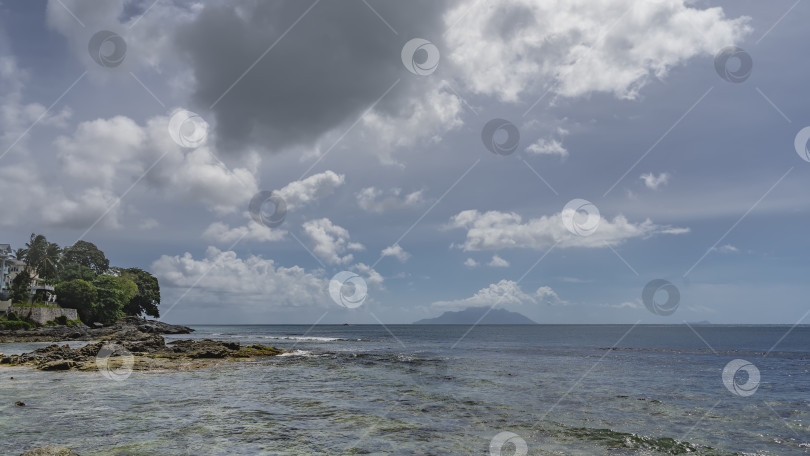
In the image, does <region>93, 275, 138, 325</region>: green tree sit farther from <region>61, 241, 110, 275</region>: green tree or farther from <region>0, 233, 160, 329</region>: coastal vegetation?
<region>61, 241, 110, 275</region>: green tree

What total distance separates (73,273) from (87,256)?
76.2ft

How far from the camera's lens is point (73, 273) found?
4648 inches

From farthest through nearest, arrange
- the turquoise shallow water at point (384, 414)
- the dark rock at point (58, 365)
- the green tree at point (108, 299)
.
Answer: the green tree at point (108, 299) < the dark rock at point (58, 365) < the turquoise shallow water at point (384, 414)

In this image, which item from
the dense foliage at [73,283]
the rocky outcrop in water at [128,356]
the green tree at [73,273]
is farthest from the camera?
the green tree at [73,273]

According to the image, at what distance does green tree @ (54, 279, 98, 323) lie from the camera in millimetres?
100938

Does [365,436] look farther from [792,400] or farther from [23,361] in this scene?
[23,361]

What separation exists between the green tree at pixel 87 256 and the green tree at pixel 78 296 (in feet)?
120

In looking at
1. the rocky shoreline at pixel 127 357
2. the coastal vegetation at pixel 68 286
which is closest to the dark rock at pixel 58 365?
the rocky shoreline at pixel 127 357

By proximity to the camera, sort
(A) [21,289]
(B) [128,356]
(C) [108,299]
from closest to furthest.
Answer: (B) [128,356]
(A) [21,289]
(C) [108,299]

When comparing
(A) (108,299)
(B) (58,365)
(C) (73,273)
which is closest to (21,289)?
(A) (108,299)

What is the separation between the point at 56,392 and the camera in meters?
23.4

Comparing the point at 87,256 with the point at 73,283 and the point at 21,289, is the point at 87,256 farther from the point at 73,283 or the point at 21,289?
the point at 21,289

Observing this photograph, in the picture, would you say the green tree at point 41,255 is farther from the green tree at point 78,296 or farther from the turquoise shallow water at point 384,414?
the turquoise shallow water at point 384,414

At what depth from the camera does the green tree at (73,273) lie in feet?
383
